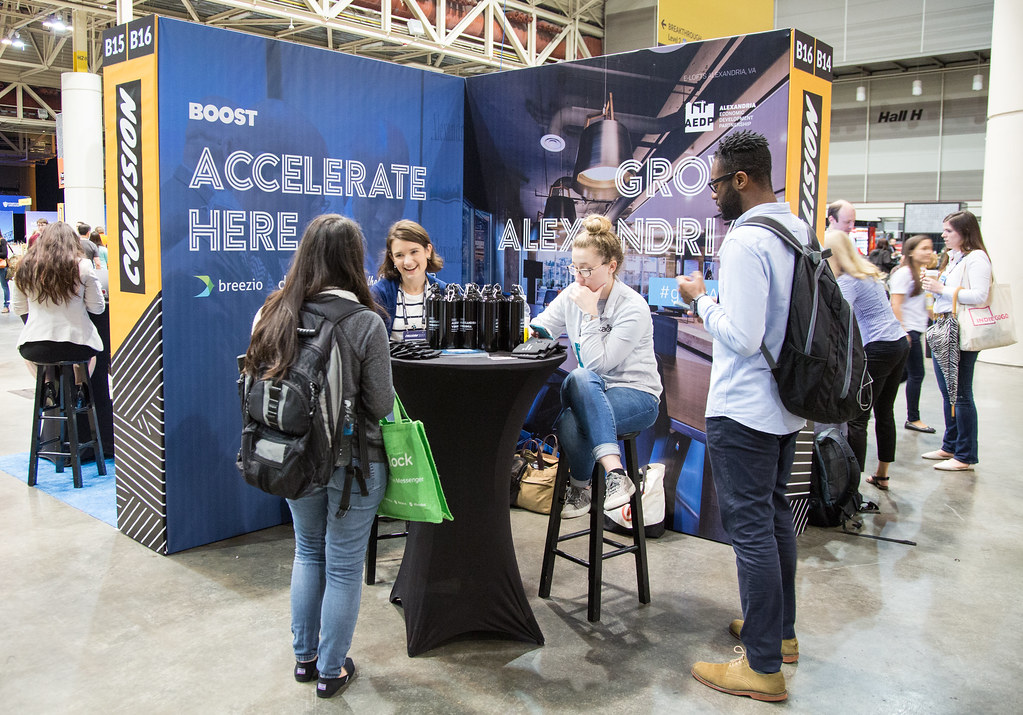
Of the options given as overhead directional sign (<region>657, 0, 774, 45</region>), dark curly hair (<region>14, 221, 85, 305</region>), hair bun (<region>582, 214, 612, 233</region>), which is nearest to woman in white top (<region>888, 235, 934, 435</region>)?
overhead directional sign (<region>657, 0, 774, 45</region>)

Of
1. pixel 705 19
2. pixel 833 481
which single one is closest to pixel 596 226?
pixel 833 481

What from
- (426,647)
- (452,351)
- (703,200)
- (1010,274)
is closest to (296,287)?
(452,351)

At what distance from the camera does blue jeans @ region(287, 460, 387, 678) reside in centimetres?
233

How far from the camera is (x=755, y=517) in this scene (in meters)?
2.37

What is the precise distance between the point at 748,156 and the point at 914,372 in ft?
14.5

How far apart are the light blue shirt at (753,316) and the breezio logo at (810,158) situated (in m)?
1.35

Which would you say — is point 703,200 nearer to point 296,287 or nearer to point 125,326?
point 296,287

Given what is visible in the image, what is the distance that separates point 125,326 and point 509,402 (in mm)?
2039

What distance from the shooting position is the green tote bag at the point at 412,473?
2.29 meters

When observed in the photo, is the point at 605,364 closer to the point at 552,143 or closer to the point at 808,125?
the point at 808,125

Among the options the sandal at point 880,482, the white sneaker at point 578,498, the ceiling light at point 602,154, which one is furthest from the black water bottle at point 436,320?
the sandal at point 880,482

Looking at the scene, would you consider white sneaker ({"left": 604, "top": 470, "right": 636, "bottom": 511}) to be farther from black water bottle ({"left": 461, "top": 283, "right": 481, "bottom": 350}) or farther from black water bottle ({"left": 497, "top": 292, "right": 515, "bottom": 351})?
black water bottle ({"left": 461, "top": 283, "right": 481, "bottom": 350})

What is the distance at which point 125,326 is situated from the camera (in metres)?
3.61

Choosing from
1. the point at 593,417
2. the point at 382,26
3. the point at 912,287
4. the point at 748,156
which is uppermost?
the point at 382,26
